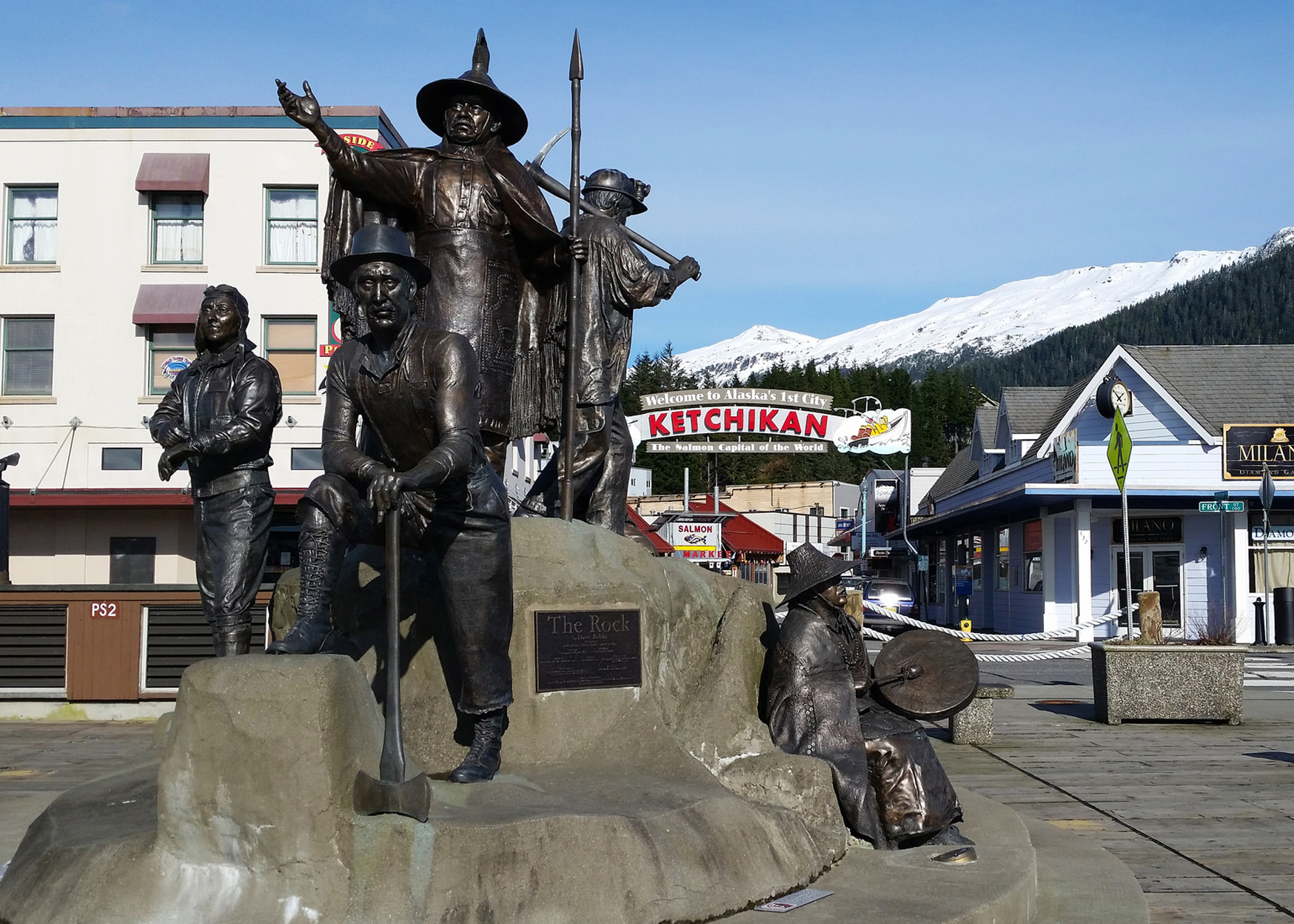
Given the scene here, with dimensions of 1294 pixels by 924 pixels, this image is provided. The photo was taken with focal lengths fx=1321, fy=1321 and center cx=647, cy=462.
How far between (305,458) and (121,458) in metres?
3.82

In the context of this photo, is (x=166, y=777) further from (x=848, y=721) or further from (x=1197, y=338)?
(x=1197, y=338)

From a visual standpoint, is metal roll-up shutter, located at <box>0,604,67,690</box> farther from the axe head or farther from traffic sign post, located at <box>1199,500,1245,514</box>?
traffic sign post, located at <box>1199,500,1245,514</box>

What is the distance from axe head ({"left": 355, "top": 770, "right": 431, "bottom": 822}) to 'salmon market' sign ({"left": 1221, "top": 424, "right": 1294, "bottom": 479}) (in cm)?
2923

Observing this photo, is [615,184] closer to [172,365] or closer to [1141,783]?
[1141,783]

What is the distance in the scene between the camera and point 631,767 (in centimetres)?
557

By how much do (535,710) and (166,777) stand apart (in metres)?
1.77

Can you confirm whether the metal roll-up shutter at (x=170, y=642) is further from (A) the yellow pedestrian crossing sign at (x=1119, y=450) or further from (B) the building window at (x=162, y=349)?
(B) the building window at (x=162, y=349)

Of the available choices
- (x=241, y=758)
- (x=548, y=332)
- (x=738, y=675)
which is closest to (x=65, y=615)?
(x=548, y=332)

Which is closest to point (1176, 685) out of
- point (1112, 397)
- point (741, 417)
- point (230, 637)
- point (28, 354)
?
point (230, 637)

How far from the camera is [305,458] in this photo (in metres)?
27.5

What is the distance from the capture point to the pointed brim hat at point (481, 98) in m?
6.95

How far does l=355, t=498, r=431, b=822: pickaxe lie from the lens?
14.1ft

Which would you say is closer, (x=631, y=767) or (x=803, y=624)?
(x=631, y=767)

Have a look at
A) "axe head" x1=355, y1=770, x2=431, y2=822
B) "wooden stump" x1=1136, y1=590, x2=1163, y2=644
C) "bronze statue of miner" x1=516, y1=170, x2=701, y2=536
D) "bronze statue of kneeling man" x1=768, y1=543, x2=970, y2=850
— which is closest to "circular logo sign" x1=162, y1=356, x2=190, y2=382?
"wooden stump" x1=1136, y1=590, x2=1163, y2=644
